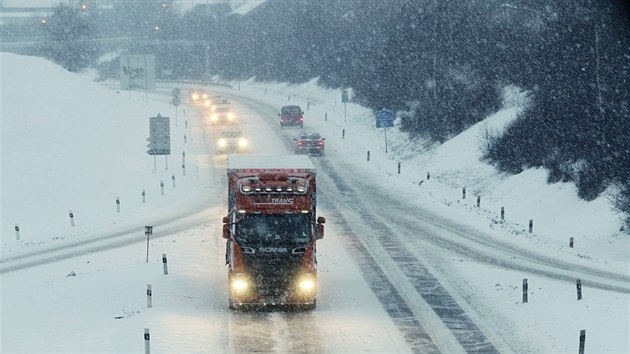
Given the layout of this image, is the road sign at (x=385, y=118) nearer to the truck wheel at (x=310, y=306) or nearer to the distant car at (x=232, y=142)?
the distant car at (x=232, y=142)

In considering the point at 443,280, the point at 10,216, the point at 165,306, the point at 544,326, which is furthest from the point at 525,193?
the point at 10,216

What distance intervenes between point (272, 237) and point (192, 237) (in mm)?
12051

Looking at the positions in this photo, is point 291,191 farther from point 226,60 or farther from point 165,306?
point 226,60

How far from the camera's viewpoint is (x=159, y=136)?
45094mm

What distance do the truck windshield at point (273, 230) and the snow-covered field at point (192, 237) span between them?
2016 mm

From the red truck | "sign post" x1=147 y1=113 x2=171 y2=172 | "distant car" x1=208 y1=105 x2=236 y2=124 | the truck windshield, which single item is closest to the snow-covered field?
the red truck

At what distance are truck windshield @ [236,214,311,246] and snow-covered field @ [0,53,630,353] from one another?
6.62ft

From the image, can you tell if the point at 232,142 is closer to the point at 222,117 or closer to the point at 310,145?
the point at 310,145

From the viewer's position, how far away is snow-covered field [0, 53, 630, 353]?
2164cm

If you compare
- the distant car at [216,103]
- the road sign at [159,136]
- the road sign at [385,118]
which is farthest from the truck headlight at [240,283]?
the distant car at [216,103]

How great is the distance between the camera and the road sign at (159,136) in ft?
147

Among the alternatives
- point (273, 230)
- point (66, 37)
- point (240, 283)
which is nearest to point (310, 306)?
point (240, 283)

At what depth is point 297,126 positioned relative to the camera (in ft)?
240

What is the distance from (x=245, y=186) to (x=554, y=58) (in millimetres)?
28507
